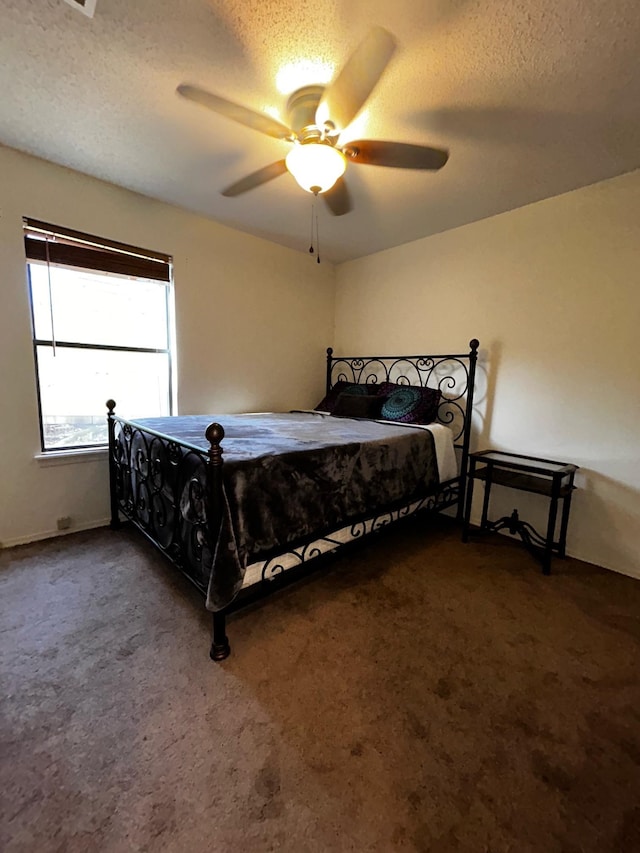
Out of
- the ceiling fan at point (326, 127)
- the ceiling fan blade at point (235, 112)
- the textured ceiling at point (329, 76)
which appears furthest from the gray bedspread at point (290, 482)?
the textured ceiling at point (329, 76)

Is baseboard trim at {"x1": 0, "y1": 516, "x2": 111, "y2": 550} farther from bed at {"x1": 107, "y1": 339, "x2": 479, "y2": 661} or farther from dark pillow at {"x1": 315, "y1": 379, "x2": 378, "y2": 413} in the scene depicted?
dark pillow at {"x1": 315, "y1": 379, "x2": 378, "y2": 413}

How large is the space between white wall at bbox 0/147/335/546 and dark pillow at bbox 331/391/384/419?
0.71 meters

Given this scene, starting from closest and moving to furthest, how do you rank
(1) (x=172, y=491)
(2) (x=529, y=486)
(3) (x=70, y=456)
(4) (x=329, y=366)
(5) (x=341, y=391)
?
(1) (x=172, y=491) → (2) (x=529, y=486) → (3) (x=70, y=456) → (5) (x=341, y=391) → (4) (x=329, y=366)

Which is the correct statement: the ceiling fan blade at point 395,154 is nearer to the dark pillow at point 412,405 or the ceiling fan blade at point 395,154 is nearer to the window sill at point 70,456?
the dark pillow at point 412,405

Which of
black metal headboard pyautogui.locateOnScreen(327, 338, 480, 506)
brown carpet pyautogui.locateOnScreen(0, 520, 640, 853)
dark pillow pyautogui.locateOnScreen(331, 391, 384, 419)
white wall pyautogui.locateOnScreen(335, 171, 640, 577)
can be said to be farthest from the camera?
dark pillow pyautogui.locateOnScreen(331, 391, 384, 419)

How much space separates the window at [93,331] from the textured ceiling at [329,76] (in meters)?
0.53

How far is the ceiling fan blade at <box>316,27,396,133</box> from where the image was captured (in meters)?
1.20

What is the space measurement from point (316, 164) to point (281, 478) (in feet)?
4.78

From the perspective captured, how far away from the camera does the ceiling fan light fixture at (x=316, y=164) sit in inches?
63.2

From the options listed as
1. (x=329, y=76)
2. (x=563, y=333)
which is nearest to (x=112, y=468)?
(x=329, y=76)

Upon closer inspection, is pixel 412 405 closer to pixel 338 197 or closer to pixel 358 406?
pixel 358 406

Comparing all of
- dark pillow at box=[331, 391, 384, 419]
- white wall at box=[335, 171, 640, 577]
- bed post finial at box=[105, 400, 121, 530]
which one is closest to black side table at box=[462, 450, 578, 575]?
white wall at box=[335, 171, 640, 577]

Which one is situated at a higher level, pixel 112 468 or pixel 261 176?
pixel 261 176

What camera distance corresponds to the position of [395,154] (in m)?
1.76
